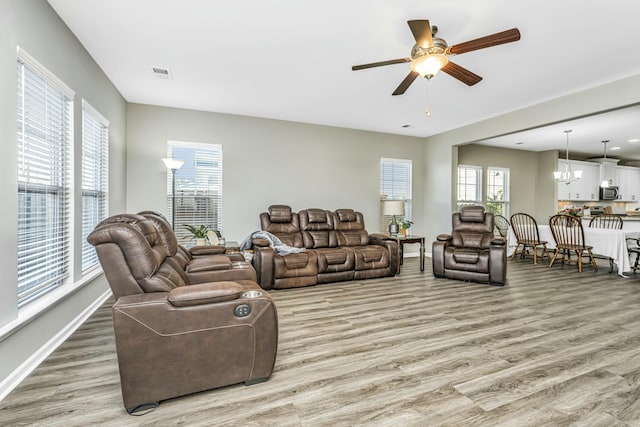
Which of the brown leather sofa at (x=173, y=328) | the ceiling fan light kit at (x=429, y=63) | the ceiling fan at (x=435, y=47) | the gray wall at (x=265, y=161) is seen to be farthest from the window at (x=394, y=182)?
the brown leather sofa at (x=173, y=328)

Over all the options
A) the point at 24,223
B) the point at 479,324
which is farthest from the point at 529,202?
the point at 24,223

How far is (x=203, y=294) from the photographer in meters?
1.65

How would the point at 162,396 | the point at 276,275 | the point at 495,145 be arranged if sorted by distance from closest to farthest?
1. the point at 162,396
2. the point at 276,275
3. the point at 495,145

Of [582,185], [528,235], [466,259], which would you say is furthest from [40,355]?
[582,185]

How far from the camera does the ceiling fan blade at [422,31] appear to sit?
7.04 feet

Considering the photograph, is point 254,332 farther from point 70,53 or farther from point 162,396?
point 70,53

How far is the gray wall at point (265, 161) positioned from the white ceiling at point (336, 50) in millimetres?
358

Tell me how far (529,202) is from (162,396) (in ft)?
30.3

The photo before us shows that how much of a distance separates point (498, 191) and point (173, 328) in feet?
26.9

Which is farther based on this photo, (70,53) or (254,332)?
(70,53)

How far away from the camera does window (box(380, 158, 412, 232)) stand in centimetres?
649

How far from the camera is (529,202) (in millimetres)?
8117

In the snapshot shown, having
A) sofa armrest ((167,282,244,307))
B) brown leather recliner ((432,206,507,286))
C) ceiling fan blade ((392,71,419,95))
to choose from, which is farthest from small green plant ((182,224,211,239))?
brown leather recliner ((432,206,507,286))

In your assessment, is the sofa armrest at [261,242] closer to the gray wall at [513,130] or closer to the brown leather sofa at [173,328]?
the brown leather sofa at [173,328]
